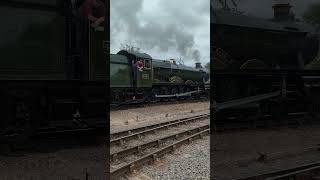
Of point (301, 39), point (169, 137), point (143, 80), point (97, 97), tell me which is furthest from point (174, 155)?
point (143, 80)

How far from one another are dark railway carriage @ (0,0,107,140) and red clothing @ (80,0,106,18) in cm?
20

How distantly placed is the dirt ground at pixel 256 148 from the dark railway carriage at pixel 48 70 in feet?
6.57

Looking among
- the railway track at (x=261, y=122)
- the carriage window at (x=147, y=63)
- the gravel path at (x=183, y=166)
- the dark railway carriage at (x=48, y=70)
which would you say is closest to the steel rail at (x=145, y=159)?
the gravel path at (x=183, y=166)

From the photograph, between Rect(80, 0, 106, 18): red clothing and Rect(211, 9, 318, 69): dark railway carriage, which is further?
Rect(211, 9, 318, 69): dark railway carriage

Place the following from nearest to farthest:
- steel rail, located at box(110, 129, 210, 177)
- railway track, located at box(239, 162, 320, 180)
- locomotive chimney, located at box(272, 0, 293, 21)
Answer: railway track, located at box(239, 162, 320, 180) → steel rail, located at box(110, 129, 210, 177) → locomotive chimney, located at box(272, 0, 293, 21)

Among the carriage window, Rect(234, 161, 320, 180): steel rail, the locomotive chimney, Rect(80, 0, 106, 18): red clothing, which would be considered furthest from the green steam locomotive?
Rect(234, 161, 320, 180): steel rail

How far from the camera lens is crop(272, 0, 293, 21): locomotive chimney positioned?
7609 millimetres

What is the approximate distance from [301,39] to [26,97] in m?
5.94

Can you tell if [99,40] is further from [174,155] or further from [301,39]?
[301,39]

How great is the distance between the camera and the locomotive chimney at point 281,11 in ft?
25.0

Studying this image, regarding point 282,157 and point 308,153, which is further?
point 308,153

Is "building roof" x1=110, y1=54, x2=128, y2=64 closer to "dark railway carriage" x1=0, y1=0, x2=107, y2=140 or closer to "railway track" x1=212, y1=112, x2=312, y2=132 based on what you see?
"railway track" x1=212, y1=112, x2=312, y2=132

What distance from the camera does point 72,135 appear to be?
21.1 feet

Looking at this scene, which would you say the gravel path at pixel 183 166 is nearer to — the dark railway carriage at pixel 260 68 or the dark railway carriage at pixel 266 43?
the dark railway carriage at pixel 260 68
